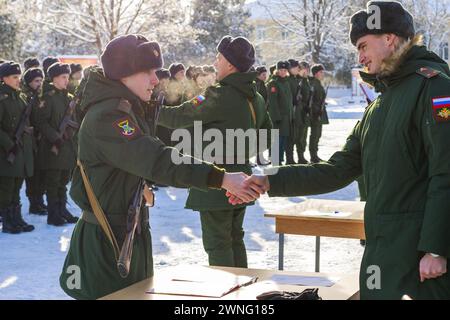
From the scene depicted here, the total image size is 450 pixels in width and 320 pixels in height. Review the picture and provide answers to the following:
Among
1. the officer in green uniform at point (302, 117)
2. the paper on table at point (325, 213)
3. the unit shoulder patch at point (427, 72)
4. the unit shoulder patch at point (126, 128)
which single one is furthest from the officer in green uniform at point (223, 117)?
the officer in green uniform at point (302, 117)

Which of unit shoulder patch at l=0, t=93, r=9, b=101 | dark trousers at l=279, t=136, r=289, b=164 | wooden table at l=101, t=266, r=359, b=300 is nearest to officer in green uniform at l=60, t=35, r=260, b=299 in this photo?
wooden table at l=101, t=266, r=359, b=300

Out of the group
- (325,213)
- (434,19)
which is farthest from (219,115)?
(434,19)

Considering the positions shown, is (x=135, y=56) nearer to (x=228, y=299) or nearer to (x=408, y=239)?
(x=228, y=299)

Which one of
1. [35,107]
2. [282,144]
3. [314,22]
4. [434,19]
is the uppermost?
[434,19]

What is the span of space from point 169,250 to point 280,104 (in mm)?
7605

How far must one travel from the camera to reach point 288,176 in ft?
12.7

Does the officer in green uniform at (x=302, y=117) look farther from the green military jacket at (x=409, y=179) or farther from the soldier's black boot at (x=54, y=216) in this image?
the green military jacket at (x=409, y=179)

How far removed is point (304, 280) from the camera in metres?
3.62

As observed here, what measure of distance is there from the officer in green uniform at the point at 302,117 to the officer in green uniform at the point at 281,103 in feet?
1.61

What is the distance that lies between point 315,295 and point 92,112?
1341 mm

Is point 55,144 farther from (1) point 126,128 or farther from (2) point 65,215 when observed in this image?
(1) point 126,128

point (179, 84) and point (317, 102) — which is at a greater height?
point (179, 84)

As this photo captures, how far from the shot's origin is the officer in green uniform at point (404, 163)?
3016 millimetres

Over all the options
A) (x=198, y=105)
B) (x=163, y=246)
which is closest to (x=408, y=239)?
(x=198, y=105)
